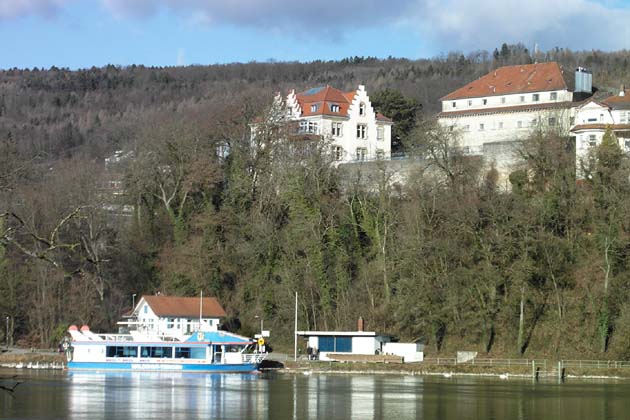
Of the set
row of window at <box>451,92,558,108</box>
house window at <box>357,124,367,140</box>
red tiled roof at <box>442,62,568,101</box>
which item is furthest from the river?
red tiled roof at <box>442,62,568,101</box>

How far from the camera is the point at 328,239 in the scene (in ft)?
206

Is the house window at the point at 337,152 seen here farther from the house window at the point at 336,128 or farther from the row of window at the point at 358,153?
the house window at the point at 336,128

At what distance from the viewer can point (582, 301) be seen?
5453 centimetres

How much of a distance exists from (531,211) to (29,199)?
2866 cm

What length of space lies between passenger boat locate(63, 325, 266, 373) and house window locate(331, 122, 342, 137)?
2360 centimetres

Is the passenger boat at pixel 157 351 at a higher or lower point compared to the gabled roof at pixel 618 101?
lower

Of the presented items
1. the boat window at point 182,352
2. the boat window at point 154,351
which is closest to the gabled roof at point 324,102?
the boat window at point 182,352

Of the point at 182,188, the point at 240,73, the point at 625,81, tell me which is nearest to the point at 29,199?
the point at 182,188

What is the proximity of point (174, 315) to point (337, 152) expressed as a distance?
1781 cm

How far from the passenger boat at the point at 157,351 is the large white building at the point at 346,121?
74.4 ft

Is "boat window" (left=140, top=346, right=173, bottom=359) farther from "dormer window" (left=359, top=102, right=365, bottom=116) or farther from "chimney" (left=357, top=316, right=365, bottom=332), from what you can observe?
"dormer window" (left=359, top=102, right=365, bottom=116)

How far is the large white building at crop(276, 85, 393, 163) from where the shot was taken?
79375 millimetres

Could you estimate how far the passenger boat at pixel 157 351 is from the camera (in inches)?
2319

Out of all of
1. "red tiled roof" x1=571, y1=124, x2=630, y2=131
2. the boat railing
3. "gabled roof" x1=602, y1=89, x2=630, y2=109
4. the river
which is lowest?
the river
